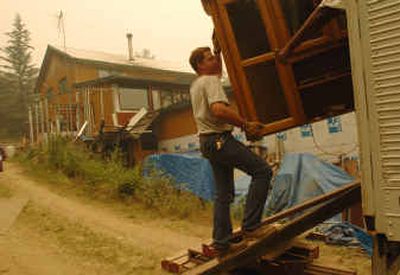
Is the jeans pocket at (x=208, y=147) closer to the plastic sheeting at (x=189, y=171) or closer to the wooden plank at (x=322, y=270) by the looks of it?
the wooden plank at (x=322, y=270)

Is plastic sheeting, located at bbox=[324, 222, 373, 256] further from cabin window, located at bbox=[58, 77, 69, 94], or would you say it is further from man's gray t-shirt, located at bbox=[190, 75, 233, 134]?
cabin window, located at bbox=[58, 77, 69, 94]

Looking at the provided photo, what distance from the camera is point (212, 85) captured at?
413 centimetres

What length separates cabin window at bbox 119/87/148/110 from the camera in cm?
2358

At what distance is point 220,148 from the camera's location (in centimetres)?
417

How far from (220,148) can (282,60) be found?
37.4 inches

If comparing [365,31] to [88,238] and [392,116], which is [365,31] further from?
[88,238]

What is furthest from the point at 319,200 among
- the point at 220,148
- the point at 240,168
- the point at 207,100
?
the point at 207,100

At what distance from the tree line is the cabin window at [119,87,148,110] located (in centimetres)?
2299

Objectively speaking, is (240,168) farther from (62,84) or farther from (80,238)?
(62,84)

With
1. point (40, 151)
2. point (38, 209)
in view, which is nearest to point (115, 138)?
point (40, 151)

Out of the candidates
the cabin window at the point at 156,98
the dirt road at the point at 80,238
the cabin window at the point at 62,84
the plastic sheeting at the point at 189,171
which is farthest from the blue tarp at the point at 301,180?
the cabin window at the point at 62,84

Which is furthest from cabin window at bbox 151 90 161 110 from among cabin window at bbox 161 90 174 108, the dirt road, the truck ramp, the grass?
the truck ramp

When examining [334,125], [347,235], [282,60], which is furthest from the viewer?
[334,125]

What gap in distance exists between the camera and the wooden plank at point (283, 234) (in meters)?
3.99
